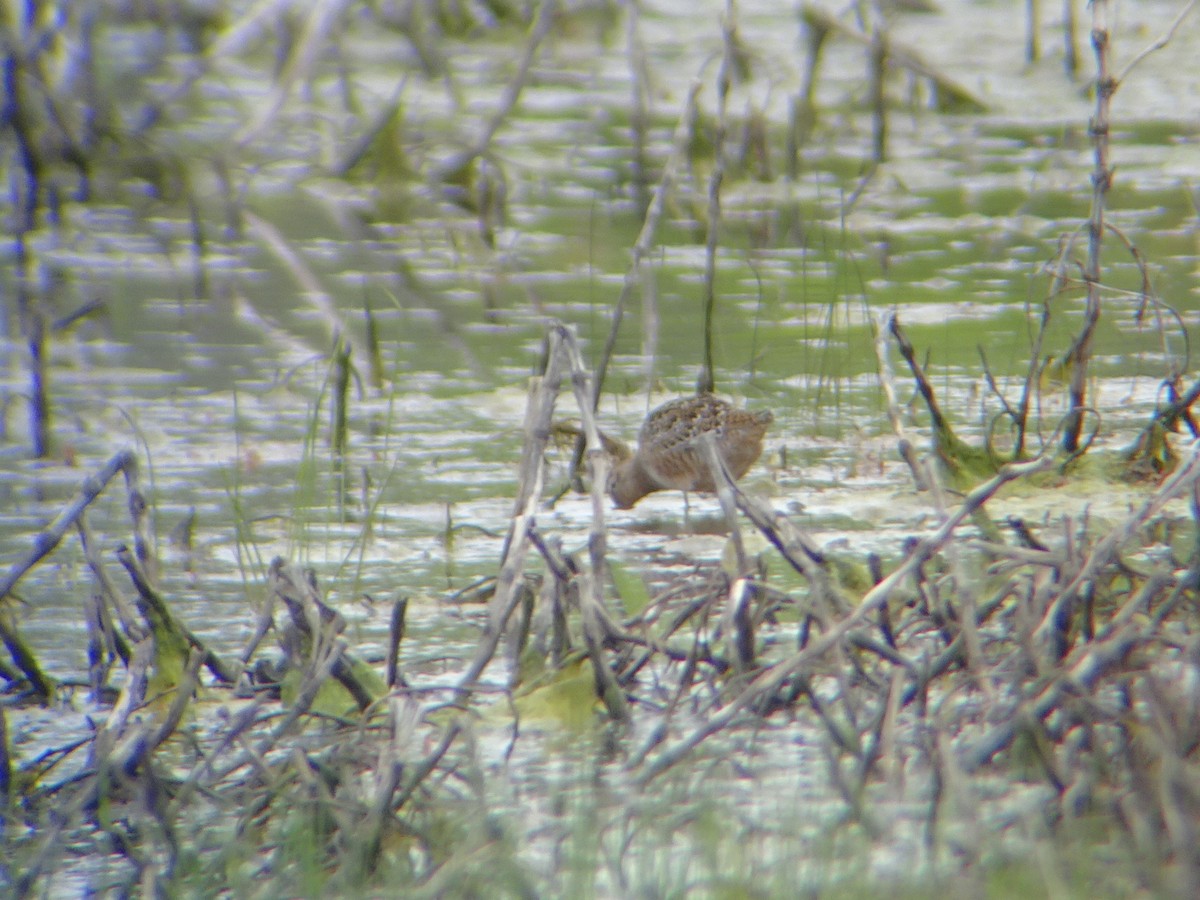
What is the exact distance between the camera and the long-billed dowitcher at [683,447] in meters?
5.05

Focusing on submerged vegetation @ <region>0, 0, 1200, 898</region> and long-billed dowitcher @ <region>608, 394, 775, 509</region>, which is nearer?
submerged vegetation @ <region>0, 0, 1200, 898</region>

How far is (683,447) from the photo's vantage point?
5.00 meters

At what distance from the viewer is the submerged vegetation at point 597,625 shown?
2.68m

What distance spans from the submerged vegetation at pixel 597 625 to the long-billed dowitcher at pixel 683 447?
18 centimetres

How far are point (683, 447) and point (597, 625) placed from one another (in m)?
1.87

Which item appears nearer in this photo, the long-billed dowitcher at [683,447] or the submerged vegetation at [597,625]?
the submerged vegetation at [597,625]

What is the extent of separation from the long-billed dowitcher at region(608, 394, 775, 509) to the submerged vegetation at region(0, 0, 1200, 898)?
180 mm

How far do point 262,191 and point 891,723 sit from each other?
6985 mm

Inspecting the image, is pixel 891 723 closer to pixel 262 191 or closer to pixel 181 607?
pixel 181 607

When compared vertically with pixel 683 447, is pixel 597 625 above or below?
below

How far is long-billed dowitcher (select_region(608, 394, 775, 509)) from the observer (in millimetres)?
5047

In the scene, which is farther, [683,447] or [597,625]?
[683,447]

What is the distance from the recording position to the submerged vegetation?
106 inches

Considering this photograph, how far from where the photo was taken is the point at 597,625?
125 inches
